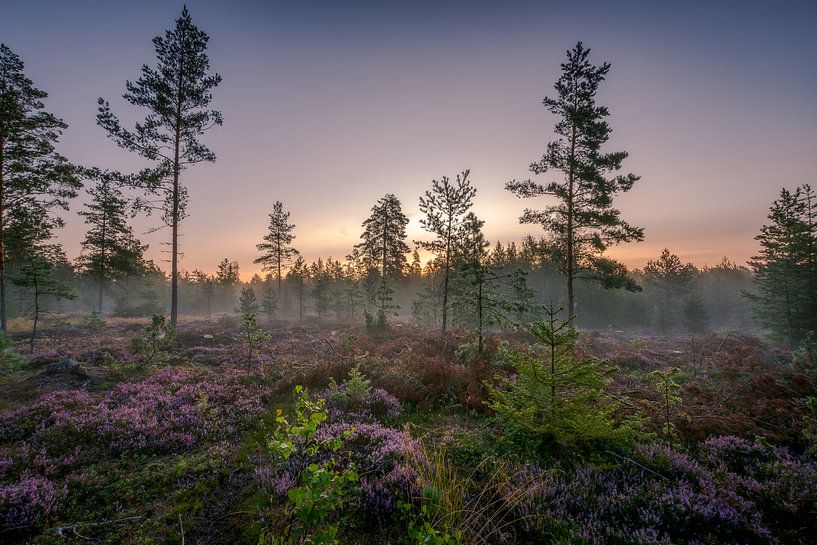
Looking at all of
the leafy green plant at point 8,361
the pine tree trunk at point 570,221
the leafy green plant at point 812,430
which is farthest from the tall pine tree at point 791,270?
→ the leafy green plant at point 8,361

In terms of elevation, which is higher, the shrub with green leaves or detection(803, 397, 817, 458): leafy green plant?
the shrub with green leaves

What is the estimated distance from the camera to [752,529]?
3.27 metres

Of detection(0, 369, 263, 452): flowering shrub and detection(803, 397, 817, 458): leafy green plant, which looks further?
detection(0, 369, 263, 452): flowering shrub

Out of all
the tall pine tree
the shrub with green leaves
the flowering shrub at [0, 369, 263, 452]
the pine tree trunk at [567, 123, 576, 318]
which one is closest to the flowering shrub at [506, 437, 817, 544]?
the shrub with green leaves

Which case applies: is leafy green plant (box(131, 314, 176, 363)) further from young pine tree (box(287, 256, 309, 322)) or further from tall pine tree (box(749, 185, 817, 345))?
tall pine tree (box(749, 185, 817, 345))

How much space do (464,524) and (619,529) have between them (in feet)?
5.51

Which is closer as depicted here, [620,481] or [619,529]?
[619,529]

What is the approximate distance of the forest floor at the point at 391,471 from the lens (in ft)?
11.3

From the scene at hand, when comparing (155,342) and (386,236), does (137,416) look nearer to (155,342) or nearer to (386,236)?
(155,342)

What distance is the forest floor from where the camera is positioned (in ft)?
11.3

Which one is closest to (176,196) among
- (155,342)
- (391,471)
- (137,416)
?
(155,342)

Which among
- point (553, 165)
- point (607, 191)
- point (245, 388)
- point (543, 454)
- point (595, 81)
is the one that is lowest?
point (245, 388)

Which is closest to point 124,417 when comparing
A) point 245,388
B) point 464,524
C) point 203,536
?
point 245,388

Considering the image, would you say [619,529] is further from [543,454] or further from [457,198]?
[457,198]
